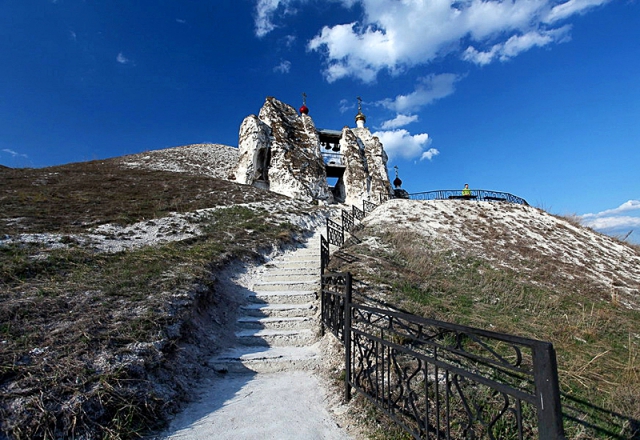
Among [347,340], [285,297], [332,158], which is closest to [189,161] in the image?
[332,158]

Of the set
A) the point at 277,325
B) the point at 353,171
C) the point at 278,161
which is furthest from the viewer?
the point at 353,171

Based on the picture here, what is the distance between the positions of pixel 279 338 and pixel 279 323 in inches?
20.7

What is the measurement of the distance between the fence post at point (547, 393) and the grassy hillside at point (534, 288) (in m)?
A: 2.84

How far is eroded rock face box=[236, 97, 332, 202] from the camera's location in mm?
28141

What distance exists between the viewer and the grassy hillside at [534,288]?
15.1ft

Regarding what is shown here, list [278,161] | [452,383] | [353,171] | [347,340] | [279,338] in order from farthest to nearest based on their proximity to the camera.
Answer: [353,171], [278,161], [279,338], [347,340], [452,383]

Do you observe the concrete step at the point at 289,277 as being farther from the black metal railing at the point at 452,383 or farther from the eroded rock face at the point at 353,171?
the eroded rock face at the point at 353,171

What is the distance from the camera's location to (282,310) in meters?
7.09

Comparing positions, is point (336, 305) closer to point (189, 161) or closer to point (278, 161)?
point (278, 161)

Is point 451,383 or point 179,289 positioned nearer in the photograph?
point 451,383

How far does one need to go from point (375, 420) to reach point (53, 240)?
10.3 meters

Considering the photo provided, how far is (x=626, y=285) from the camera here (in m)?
11.9

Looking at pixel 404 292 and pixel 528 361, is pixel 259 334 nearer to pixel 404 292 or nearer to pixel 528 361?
pixel 404 292

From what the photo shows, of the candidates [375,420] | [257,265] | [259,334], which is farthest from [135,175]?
[375,420]
